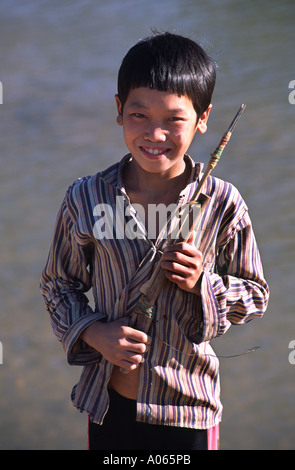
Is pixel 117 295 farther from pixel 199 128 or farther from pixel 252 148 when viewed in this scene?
pixel 252 148

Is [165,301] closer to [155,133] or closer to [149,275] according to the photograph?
[149,275]

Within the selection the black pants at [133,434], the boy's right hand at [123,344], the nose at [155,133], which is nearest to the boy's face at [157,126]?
the nose at [155,133]

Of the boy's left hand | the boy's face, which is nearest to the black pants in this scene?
the boy's left hand

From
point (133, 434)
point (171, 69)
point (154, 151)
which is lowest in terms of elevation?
point (133, 434)

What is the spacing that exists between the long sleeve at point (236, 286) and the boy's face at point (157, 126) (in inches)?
6.4

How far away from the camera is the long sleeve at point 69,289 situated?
1.28 m

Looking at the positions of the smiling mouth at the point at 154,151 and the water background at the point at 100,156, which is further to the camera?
the water background at the point at 100,156

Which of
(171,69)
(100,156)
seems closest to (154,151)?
(171,69)

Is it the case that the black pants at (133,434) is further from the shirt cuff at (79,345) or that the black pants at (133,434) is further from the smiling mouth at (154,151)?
the smiling mouth at (154,151)

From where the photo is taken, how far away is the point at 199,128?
51.2 inches

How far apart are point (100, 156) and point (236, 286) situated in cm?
208

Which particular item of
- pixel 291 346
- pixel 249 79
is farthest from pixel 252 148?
pixel 291 346

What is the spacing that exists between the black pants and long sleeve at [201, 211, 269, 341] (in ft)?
0.56

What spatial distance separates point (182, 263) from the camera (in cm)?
118
